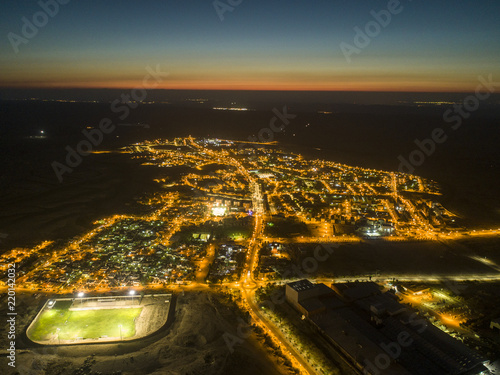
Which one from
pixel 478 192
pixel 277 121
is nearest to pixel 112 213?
pixel 478 192

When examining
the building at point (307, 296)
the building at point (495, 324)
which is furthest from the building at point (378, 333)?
the building at point (495, 324)

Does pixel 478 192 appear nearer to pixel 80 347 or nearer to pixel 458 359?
pixel 458 359

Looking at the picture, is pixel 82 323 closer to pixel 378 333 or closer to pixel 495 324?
pixel 378 333

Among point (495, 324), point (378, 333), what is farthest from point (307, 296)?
point (495, 324)

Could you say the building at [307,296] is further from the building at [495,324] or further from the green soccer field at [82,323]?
the green soccer field at [82,323]

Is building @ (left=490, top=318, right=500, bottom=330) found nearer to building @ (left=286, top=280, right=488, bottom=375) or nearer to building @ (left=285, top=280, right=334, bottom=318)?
building @ (left=286, top=280, right=488, bottom=375)

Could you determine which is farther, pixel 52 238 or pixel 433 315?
pixel 52 238

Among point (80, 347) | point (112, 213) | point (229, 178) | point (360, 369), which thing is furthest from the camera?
point (229, 178)
